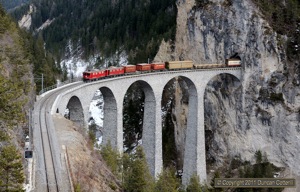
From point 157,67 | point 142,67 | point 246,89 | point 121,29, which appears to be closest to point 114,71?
point 142,67

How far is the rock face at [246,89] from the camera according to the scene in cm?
5425

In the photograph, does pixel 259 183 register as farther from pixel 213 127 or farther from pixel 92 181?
pixel 92 181

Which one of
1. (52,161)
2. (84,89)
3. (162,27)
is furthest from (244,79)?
(162,27)

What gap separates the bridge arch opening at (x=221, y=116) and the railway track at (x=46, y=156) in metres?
34.1

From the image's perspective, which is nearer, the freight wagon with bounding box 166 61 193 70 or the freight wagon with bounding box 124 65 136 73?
the freight wagon with bounding box 124 65 136 73

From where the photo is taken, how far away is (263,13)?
183 feet

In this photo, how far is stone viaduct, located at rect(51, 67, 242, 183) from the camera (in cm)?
3909

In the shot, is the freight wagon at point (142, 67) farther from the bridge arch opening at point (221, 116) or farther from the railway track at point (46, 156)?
the railway track at point (46, 156)

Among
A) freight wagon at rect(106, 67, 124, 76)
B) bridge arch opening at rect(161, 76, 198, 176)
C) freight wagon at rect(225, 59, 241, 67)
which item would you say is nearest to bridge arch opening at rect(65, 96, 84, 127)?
freight wagon at rect(106, 67, 124, 76)

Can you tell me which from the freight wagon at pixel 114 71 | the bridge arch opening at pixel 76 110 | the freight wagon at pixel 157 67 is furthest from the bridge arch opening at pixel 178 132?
the bridge arch opening at pixel 76 110

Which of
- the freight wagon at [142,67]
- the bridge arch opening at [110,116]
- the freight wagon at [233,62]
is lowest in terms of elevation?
the bridge arch opening at [110,116]

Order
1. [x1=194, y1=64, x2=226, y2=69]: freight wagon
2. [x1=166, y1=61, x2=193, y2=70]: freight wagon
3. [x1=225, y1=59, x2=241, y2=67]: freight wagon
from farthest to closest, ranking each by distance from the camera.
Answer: [x1=225, y1=59, x2=241, y2=67]: freight wagon → [x1=194, y1=64, x2=226, y2=69]: freight wagon → [x1=166, y1=61, x2=193, y2=70]: freight wagon

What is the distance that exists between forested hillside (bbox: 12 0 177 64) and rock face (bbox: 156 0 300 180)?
27.8m

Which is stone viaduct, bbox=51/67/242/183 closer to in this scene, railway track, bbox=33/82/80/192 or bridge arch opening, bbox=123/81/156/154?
railway track, bbox=33/82/80/192
